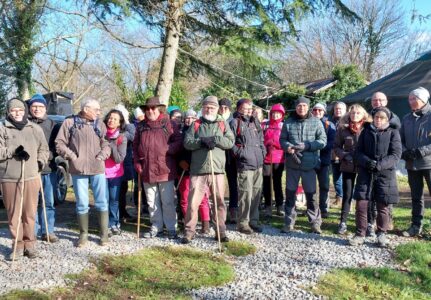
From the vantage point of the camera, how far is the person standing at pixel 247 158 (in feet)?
22.9

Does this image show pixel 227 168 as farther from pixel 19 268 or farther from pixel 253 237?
pixel 19 268

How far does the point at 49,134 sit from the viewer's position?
662cm

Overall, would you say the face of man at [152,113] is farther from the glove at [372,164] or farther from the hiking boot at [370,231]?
the hiking boot at [370,231]

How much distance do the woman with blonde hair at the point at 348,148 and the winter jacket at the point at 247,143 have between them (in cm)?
119

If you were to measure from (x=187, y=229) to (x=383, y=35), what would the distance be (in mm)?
40299

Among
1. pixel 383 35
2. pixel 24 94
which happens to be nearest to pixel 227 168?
pixel 24 94

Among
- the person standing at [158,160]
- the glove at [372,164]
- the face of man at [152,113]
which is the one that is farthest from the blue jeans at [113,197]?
the glove at [372,164]

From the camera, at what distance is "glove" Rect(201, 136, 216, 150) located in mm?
6398

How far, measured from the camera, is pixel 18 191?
5.80 m

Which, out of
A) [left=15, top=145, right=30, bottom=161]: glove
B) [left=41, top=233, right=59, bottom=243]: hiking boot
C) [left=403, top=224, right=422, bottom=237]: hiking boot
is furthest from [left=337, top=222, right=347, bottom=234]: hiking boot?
[left=15, top=145, right=30, bottom=161]: glove

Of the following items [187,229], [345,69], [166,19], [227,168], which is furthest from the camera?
[345,69]

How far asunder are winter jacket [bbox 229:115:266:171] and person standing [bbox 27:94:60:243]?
2.47 meters

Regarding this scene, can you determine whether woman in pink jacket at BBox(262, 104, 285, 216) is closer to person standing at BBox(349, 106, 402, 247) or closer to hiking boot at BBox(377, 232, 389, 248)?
person standing at BBox(349, 106, 402, 247)

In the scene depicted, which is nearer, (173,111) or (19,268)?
(19,268)
